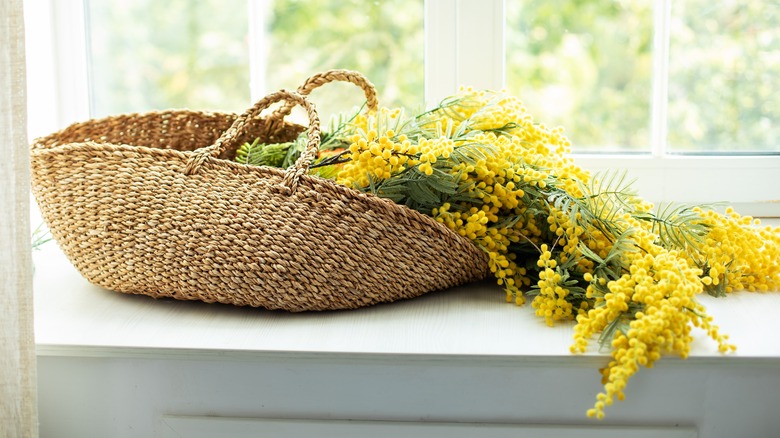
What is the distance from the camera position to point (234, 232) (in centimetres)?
101

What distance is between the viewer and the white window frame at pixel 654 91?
1423mm

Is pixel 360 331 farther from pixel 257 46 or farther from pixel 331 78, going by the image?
pixel 257 46

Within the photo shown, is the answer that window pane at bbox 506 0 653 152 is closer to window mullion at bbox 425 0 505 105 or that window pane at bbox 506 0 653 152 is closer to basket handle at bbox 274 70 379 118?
window mullion at bbox 425 0 505 105

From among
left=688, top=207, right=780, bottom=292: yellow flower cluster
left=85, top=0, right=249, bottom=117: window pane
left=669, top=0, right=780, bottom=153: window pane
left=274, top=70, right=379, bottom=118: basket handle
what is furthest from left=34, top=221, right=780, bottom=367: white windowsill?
left=85, top=0, right=249, bottom=117: window pane

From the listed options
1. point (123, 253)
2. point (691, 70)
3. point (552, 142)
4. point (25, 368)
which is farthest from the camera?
point (691, 70)

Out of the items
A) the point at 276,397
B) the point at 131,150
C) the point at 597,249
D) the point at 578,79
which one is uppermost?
the point at 578,79

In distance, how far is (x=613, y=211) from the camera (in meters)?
1.06

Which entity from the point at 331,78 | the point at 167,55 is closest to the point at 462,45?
the point at 331,78

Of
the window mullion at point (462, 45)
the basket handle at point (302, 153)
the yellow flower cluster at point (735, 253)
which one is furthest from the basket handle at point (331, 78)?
the yellow flower cluster at point (735, 253)

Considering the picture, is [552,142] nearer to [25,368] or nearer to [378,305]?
[378,305]

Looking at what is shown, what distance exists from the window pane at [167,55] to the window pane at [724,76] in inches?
32.5

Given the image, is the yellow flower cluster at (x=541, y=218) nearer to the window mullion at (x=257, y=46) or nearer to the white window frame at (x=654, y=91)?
the white window frame at (x=654, y=91)

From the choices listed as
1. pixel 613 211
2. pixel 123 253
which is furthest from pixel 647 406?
pixel 123 253

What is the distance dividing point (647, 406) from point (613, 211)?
267 millimetres
